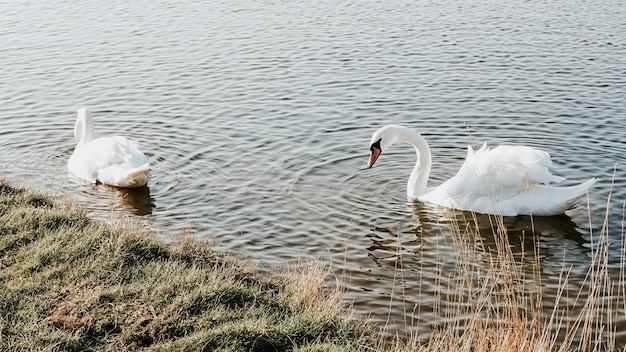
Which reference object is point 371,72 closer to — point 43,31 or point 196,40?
point 196,40

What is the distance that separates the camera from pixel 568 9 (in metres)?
23.7

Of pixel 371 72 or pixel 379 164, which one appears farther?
pixel 371 72

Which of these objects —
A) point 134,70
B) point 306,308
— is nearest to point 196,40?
point 134,70

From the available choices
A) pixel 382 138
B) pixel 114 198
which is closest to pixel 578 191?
A: pixel 382 138

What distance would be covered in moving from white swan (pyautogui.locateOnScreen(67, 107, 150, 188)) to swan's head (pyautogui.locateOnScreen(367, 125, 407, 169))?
3.21 m

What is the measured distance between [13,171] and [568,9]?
59.6 feet

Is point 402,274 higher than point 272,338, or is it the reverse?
point 272,338

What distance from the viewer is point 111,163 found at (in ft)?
37.0

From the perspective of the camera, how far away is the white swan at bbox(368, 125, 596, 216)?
950cm

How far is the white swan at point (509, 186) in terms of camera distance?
9500 millimetres

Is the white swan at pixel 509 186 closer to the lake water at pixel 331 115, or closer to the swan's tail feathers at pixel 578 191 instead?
the swan's tail feathers at pixel 578 191

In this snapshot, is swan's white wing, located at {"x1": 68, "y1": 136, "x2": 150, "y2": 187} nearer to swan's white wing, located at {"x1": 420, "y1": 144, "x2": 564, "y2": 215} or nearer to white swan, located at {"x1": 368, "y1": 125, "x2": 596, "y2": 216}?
white swan, located at {"x1": 368, "y1": 125, "x2": 596, "y2": 216}

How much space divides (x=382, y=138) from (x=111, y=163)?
4034mm

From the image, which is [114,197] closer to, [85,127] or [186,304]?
[85,127]
